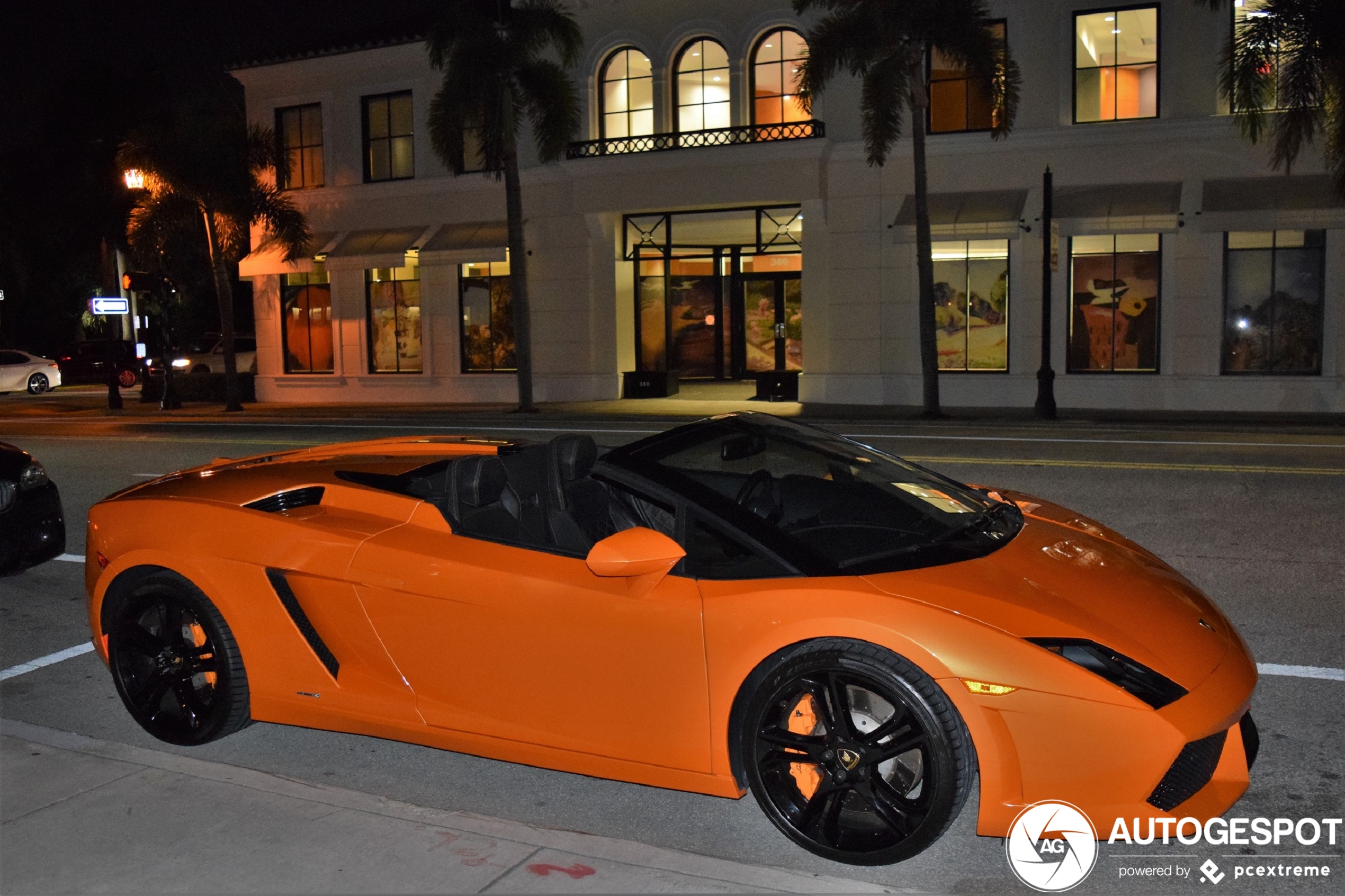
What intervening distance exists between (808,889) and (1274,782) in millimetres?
1983

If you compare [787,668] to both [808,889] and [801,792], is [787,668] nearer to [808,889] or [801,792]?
[801,792]

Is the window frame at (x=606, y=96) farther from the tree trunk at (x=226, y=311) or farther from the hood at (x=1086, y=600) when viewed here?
the hood at (x=1086, y=600)

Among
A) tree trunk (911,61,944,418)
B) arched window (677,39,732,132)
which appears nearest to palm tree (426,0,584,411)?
arched window (677,39,732,132)

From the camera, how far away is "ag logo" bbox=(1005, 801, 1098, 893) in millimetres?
3531

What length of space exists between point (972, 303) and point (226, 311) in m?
16.8

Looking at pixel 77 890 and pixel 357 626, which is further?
pixel 357 626

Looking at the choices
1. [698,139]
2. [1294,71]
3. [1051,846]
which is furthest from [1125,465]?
[698,139]

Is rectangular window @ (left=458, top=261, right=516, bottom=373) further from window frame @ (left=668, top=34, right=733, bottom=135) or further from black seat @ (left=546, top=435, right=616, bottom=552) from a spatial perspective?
black seat @ (left=546, top=435, right=616, bottom=552)

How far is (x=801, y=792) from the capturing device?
376cm

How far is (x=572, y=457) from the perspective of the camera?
4645mm

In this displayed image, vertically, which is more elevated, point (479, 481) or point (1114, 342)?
point (1114, 342)

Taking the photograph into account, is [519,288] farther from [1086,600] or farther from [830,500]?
[1086,600]

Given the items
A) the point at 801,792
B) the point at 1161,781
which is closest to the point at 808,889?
the point at 801,792

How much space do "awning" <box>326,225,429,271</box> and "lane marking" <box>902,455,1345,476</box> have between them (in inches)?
694
